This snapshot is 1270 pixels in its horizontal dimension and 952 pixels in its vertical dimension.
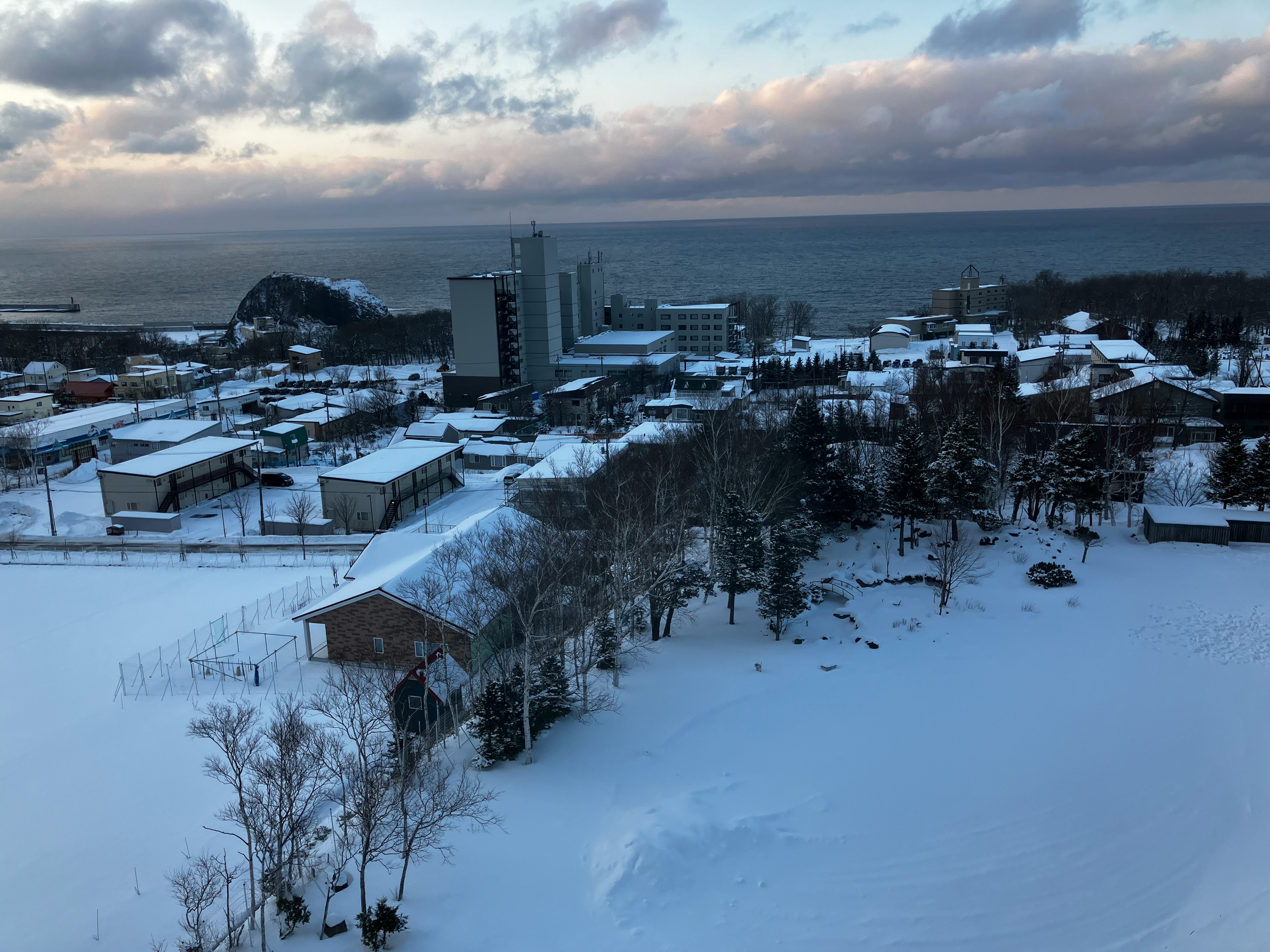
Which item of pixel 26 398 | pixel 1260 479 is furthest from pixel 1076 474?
pixel 26 398

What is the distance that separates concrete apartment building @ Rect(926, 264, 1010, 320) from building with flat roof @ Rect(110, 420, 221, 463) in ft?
235

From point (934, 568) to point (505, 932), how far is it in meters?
16.7

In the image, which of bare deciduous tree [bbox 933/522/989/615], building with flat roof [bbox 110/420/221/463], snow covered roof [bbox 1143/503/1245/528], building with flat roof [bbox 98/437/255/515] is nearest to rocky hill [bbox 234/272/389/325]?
building with flat roof [bbox 110/420/221/463]

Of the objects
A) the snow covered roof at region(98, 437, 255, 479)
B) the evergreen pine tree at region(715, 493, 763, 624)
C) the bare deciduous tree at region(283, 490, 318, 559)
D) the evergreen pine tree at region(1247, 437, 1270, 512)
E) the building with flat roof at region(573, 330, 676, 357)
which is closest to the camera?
the evergreen pine tree at region(715, 493, 763, 624)

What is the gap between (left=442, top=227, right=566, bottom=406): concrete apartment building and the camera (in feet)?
185

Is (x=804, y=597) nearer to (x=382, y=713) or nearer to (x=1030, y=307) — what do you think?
(x=382, y=713)

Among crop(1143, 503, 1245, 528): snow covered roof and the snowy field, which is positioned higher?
crop(1143, 503, 1245, 528): snow covered roof

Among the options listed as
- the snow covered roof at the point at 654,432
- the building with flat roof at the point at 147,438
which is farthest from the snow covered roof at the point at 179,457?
the snow covered roof at the point at 654,432

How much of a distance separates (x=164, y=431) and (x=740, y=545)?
33.2 metres

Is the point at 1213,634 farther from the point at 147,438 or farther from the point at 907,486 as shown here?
the point at 147,438

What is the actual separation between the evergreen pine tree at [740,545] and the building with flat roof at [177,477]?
24418 millimetres

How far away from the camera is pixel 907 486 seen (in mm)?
24172

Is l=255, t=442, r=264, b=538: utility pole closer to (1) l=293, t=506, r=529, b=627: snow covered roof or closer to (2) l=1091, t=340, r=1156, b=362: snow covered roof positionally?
(1) l=293, t=506, r=529, b=627: snow covered roof

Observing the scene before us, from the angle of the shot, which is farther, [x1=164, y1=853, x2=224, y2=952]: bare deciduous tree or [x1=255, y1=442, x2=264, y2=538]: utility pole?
[x1=255, y1=442, x2=264, y2=538]: utility pole
